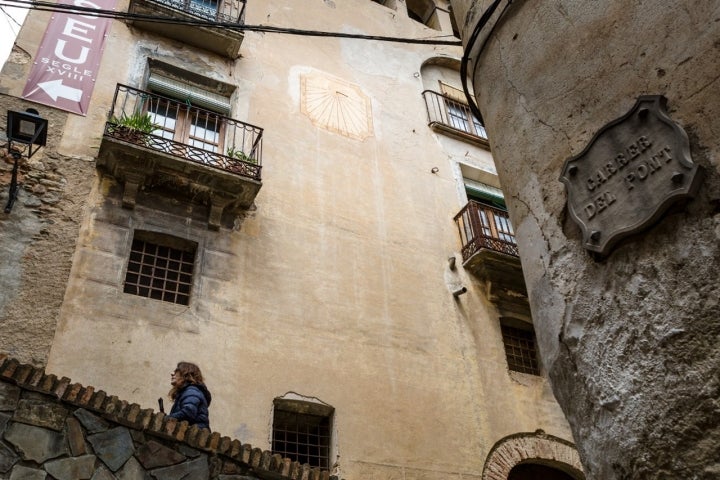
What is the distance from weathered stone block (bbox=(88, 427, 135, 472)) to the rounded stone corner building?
2.96 m

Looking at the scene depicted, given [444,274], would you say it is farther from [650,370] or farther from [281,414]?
[650,370]

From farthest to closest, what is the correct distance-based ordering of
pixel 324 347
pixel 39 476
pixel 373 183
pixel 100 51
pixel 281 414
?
pixel 373 183, pixel 100 51, pixel 324 347, pixel 281 414, pixel 39 476

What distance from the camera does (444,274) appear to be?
454 inches

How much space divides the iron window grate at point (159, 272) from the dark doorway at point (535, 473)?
19.4ft

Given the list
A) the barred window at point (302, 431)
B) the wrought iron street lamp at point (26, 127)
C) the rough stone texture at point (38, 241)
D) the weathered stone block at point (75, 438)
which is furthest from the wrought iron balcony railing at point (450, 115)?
the weathered stone block at point (75, 438)

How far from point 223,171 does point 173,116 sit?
2202mm

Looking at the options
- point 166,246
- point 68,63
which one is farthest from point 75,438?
point 68,63

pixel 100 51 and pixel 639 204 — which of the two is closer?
pixel 639 204

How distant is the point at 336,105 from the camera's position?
13.3m

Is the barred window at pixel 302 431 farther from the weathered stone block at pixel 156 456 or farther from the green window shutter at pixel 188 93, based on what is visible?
the green window shutter at pixel 188 93

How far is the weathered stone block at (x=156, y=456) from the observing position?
476 cm

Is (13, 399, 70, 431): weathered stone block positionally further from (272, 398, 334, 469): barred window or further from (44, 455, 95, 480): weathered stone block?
(272, 398, 334, 469): barred window

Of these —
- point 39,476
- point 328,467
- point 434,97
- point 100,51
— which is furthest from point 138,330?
point 434,97

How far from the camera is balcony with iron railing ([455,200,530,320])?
38.0ft
